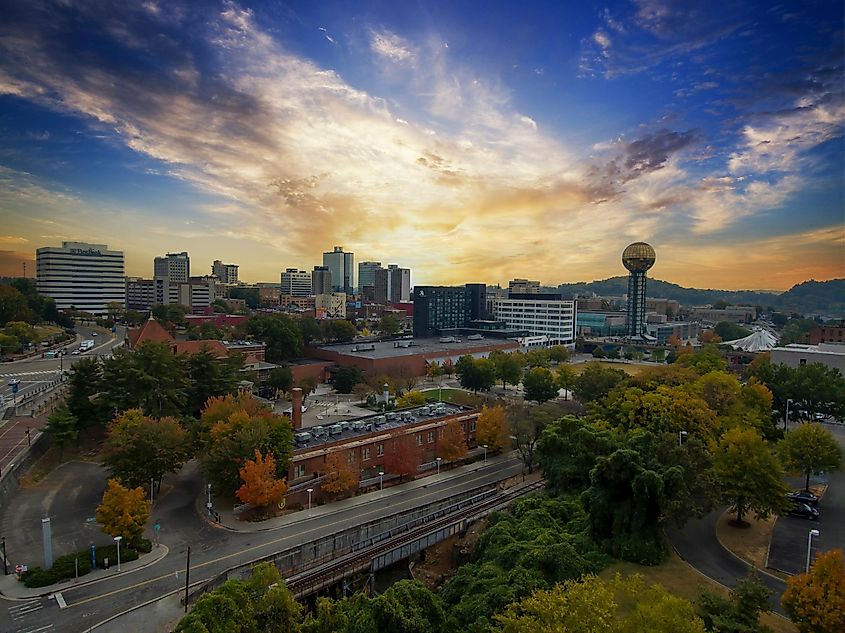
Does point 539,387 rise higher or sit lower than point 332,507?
higher

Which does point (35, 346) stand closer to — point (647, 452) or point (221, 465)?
point (221, 465)

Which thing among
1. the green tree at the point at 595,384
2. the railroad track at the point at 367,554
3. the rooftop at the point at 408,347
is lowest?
the railroad track at the point at 367,554

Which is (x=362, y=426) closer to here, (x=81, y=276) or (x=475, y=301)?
(x=475, y=301)

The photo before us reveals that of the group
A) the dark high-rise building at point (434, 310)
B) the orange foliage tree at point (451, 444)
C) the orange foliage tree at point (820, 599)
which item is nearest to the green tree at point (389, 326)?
the dark high-rise building at point (434, 310)

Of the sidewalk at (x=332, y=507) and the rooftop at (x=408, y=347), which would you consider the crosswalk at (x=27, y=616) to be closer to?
the sidewalk at (x=332, y=507)

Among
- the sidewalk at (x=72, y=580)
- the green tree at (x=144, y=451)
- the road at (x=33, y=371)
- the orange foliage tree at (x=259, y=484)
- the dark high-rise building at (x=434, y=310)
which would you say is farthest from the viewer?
the dark high-rise building at (x=434, y=310)

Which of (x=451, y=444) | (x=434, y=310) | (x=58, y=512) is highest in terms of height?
(x=434, y=310)

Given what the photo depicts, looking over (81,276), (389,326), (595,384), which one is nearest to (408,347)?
(389,326)
